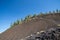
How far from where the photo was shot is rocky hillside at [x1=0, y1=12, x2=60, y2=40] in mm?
31375

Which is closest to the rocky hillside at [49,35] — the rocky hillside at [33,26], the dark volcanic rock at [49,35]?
the dark volcanic rock at [49,35]

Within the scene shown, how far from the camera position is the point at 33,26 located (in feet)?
108

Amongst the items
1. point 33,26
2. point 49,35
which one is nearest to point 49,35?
point 49,35

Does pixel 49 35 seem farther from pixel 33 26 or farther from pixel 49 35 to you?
pixel 33 26

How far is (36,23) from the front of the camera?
109 feet

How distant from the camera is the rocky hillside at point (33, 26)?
3138cm

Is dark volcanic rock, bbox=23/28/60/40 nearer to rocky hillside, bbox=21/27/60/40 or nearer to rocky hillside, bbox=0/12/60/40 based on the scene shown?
rocky hillside, bbox=21/27/60/40

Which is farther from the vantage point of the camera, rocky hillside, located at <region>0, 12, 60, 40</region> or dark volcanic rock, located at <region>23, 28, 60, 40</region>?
rocky hillside, located at <region>0, 12, 60, 40</region>

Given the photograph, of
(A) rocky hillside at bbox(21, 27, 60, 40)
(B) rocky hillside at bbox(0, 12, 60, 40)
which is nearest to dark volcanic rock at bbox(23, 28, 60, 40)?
(A) rocky hillside at bbox(21, 27, 60, 40)

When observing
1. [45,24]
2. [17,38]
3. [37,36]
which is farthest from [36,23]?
[37,36]

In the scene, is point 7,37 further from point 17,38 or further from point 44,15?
point 44,15

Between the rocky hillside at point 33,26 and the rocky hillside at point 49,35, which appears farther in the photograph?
the rocky hillside at point 33,26

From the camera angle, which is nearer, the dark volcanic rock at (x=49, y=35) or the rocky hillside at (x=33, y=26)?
the dark volcanic rock at (x=49, y=35)

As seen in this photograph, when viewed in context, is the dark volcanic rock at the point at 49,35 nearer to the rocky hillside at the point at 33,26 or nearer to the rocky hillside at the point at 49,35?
the rocky hillside at the point at 49,35
